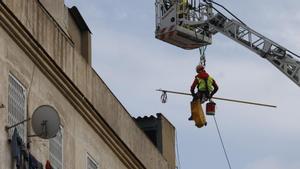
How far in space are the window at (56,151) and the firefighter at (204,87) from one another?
5.21 metres

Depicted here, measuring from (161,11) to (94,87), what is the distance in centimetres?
588

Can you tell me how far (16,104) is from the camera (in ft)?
86.6

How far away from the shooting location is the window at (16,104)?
85.4ft

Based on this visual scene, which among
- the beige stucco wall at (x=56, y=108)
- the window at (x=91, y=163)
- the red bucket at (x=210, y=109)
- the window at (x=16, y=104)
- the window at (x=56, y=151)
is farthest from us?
the red bucket at (x=210, y=109)

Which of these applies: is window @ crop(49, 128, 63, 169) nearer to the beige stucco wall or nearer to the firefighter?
the beige stucco wall

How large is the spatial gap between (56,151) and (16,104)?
7.92 ft

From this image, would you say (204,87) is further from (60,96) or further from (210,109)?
(60,96)

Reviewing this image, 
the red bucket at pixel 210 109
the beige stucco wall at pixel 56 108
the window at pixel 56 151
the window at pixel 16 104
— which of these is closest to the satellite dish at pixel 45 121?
the window at pixel 16 104

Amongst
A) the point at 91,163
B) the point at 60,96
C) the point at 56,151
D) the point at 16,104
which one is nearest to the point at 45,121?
the point at 16,104

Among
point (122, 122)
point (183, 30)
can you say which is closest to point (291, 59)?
point (183, 30)

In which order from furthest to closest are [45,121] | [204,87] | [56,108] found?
1. [204,87]
2. [56,108]
3. [45,121]

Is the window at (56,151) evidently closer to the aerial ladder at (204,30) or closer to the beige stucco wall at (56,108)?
the beige stucco wall at (56,108)

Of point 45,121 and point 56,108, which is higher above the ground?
point 56,108

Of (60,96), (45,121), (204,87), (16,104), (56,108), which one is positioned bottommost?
(45,121)
